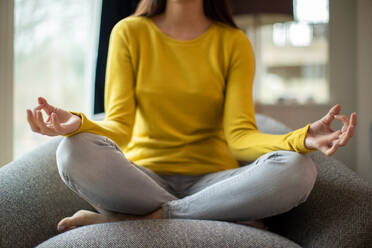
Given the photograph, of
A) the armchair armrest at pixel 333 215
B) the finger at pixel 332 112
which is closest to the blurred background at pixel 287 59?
the armchair armrest at pixel 333 215

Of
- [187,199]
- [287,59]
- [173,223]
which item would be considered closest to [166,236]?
[173,223]

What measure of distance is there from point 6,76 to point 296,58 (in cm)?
249

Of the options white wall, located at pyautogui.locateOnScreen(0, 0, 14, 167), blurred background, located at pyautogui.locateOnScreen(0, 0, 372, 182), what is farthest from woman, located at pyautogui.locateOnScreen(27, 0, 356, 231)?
blurred background, located at pyautogui.locateOnScreen(0, 0, 372, 182)

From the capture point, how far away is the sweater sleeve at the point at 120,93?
1.23 metres

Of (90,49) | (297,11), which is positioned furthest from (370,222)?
(297,11)

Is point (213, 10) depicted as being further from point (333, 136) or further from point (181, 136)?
point (333, 136)

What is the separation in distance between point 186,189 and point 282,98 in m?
2.38

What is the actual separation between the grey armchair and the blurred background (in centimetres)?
96

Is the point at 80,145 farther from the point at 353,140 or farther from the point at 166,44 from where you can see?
the point at 353,140

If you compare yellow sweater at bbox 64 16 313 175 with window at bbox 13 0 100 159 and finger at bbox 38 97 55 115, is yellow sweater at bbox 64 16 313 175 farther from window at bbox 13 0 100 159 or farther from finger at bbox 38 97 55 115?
window at bbox 13 0 100 159

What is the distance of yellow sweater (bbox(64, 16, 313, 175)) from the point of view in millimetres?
1330

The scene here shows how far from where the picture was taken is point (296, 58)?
3516 millimetres

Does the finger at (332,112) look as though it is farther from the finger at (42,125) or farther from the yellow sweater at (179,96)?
the finger at (42,125)

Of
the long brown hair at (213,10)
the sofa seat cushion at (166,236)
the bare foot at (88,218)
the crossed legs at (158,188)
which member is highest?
the long brown hair at (213,10)
